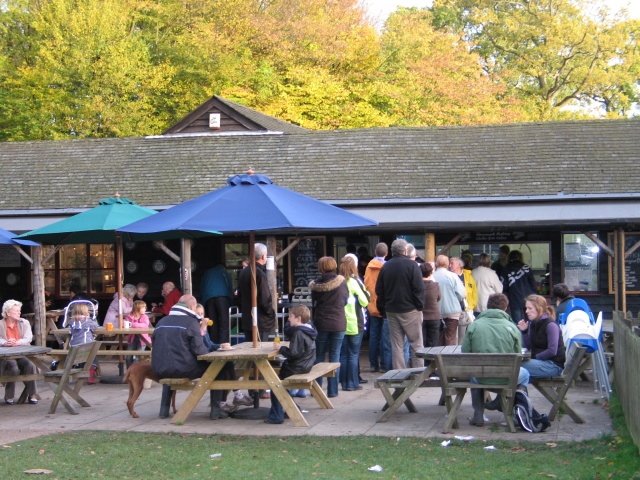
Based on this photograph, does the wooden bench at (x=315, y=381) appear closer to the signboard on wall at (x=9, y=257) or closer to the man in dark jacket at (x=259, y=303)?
the man in dark jacket at (x=259, y=303)

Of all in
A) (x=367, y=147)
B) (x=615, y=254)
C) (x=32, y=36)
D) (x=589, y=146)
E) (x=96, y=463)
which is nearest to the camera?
(x=96, y=463)

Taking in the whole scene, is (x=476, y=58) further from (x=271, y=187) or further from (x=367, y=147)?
(x=271, y=187)

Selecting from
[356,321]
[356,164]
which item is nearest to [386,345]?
[356,321]

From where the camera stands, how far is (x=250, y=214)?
865 cm

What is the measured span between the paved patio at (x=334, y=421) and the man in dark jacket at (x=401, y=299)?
2.10 feet

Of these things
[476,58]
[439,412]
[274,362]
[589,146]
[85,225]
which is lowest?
[439,412]

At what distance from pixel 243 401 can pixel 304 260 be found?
8180 millimetres

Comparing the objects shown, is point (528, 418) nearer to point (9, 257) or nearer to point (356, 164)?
point (356, 164)

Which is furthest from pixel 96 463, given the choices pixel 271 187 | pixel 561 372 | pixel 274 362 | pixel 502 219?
→ pixel 502 219

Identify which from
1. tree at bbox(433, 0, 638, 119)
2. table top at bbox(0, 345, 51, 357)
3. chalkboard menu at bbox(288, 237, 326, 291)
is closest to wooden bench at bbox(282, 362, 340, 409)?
table top at bbox(0, 345, 51, 357)

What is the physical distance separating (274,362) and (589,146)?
10559mm

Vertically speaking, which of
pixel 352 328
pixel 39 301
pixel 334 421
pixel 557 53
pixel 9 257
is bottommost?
pixel 334 421

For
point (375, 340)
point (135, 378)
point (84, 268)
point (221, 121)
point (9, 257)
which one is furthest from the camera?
point (221, 121)

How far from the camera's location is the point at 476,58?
35219mm
